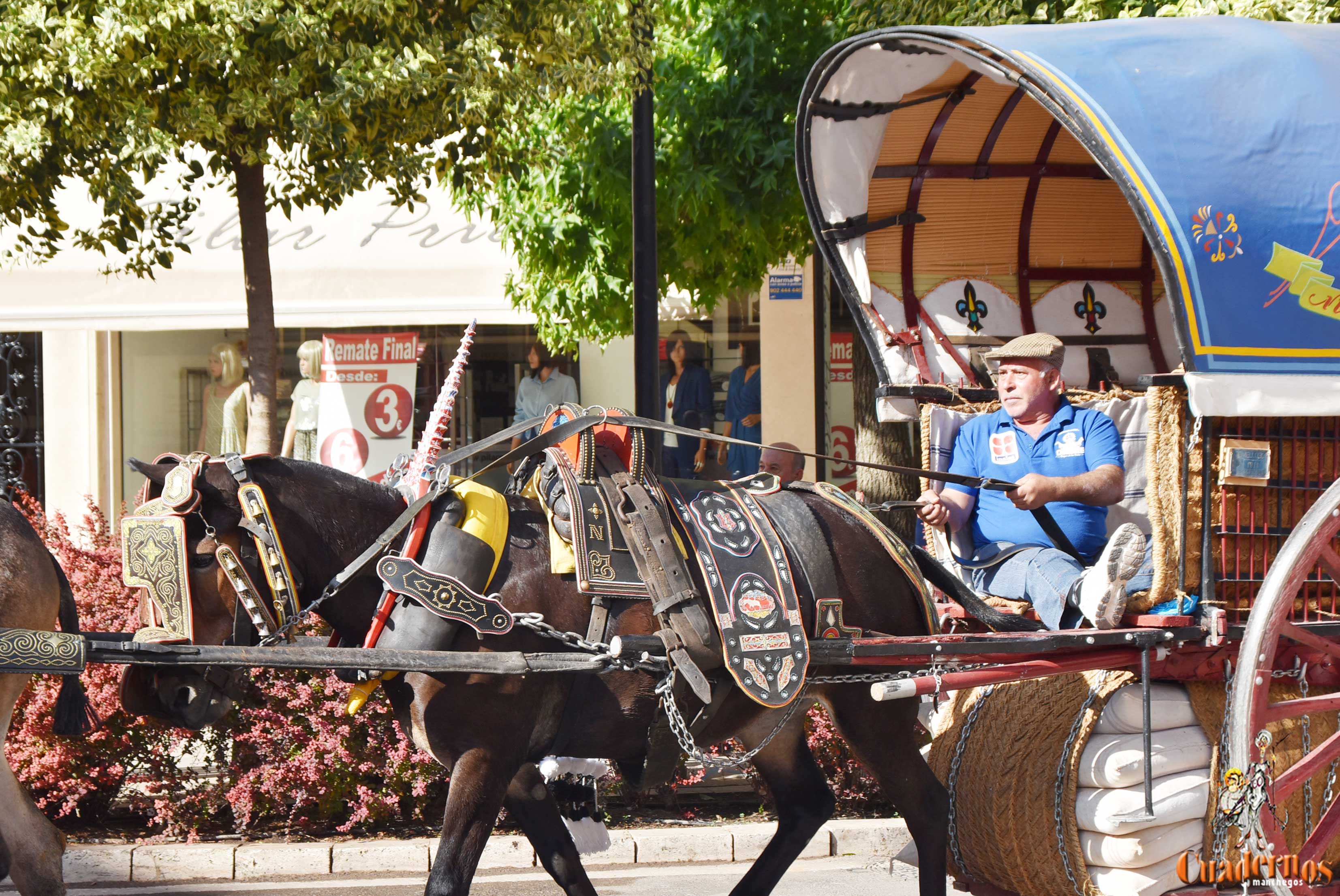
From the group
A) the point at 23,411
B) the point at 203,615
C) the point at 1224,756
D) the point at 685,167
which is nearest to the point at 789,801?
the point at 1224,756

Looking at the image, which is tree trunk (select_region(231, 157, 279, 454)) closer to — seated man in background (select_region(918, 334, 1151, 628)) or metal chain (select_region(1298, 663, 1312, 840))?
seated man in background (select_region(918, 334, 1151, 628))

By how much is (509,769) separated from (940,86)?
302 cm

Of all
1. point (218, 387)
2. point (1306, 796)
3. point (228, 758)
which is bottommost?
point (228, 758)

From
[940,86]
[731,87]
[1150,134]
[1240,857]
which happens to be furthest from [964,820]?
[731,87]

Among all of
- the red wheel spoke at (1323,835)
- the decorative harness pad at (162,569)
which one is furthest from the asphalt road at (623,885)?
the decorative harness pad at (162,569)

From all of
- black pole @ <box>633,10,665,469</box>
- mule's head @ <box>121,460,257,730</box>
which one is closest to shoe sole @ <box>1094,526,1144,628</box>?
mule's head @ <box>121,460,257,730</box>

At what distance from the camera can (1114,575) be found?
3947 mm

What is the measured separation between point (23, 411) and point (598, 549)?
997 centimetres

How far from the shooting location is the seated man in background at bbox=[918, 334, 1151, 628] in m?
4.26

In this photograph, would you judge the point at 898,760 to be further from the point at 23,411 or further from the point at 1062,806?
the point at 23,411

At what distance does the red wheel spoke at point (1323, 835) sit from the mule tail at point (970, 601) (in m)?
0.98

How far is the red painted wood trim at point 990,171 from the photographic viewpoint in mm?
5305

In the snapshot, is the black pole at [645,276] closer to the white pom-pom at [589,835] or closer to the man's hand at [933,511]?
the man's hand at [933,511]

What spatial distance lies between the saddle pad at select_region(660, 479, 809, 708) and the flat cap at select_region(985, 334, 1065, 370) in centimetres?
118
